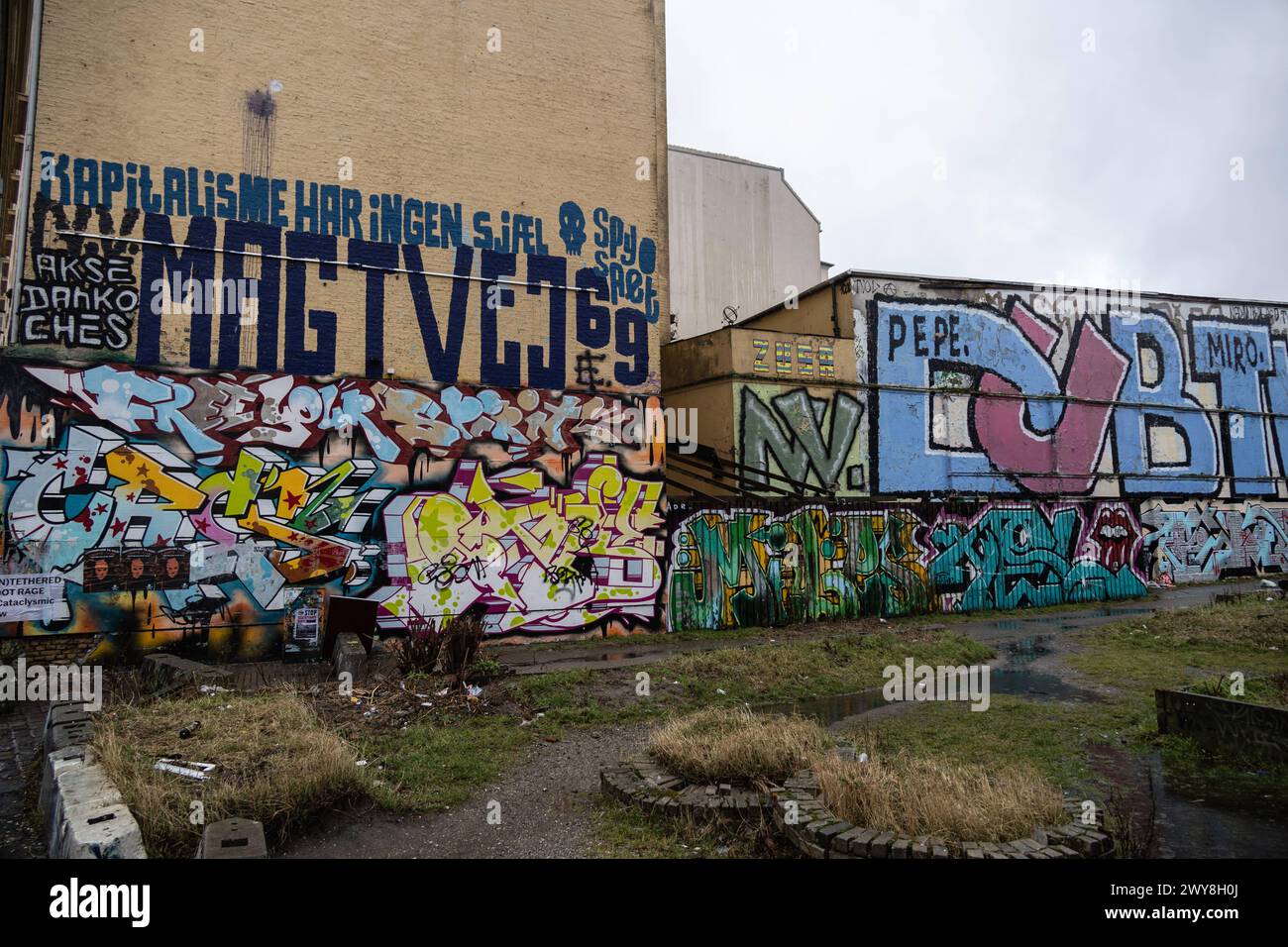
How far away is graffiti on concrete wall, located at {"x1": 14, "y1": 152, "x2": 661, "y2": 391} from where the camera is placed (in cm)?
1218

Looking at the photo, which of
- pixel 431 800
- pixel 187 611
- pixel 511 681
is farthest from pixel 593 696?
pixel 187 611

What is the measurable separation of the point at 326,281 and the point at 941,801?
1234 cm

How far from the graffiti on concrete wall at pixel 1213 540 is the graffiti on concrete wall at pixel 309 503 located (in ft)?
48.3

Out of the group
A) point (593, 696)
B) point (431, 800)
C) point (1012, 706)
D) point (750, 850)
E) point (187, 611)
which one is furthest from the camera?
point (187, 611)

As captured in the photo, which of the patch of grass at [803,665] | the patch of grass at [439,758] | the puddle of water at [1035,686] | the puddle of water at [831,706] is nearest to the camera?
the patch of grass at [439,758]

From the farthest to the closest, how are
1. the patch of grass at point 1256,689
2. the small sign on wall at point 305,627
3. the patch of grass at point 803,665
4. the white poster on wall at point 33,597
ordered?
1. the small sign on wall at point 305,627
2. the white poster on wall at point 33,597
3. the patch of grass at point 803,665
4. the patch of grass at point 1256,689

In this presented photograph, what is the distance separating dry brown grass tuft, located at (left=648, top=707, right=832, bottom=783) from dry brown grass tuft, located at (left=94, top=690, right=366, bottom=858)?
225 centimetres

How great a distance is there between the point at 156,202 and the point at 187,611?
20.3ft

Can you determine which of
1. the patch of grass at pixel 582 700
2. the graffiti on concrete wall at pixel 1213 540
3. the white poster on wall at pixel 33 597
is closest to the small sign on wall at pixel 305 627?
the white poster on wall at pixel 33 597

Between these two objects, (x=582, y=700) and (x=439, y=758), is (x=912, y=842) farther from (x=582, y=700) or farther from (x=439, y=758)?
(x=582, y=700)

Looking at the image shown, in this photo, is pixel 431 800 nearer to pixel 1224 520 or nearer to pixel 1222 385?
pixel 1224 520

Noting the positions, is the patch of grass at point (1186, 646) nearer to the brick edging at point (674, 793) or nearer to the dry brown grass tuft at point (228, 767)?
the brick edging at point (674, 793)

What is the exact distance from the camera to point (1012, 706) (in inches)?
343

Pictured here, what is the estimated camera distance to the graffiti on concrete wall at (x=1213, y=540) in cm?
2192
